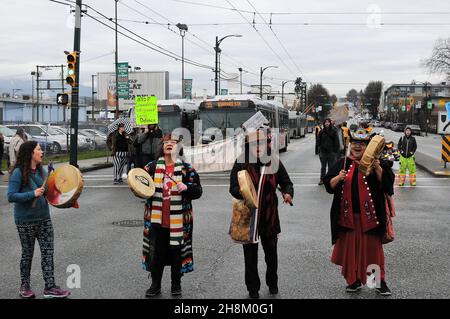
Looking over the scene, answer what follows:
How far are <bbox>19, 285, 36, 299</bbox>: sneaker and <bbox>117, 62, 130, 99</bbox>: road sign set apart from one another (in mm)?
28941

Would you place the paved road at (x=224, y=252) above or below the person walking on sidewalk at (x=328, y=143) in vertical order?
below

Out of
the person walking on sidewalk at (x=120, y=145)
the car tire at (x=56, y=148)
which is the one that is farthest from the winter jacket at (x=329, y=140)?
the car tire at (x=56, y=148)

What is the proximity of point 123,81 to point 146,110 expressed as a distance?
18.2 metres

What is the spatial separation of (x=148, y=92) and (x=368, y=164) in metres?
70.5

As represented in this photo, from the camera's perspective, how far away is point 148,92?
245ft

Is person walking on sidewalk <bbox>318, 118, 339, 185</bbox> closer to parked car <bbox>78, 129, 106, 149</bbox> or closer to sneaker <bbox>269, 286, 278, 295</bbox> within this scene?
sneaker <bbox>269, 286, 278, 295</bbox>

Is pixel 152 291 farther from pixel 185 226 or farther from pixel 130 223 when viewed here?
pixel 130 223

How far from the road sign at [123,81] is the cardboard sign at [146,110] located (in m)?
16.6

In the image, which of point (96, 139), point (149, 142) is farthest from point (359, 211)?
point (96, 139)

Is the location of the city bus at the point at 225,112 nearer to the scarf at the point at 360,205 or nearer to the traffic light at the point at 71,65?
the traffic light at the point at 71,65

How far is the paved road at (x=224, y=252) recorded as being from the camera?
6.22 metres

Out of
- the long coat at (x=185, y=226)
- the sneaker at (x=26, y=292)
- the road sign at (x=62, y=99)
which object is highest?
the road sign at (x=62, y=99)

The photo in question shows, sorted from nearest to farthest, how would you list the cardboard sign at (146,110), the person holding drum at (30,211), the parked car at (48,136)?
1. the person holding drum at (30,211)
2. the cardboard sign at (146,110)
3. the parked car at (48,136)

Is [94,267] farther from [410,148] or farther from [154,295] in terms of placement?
[410,148]
